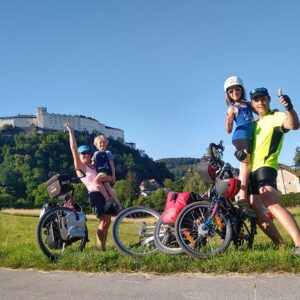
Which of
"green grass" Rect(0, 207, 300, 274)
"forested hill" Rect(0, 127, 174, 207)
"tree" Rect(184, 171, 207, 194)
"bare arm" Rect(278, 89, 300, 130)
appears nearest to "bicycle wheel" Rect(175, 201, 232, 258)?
"green grass" Rect(0, 207, 300, 274)

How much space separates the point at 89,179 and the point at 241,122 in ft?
8.22

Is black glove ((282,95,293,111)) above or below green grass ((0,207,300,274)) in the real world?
above

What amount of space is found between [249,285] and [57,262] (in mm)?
2473

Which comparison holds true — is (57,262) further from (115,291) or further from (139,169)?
(139,169)

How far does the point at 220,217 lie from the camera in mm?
5676

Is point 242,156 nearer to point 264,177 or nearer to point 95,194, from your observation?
point 264,177

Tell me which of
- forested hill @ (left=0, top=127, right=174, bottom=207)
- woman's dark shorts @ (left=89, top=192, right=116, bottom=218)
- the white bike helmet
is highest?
forested hill @ (left=0, top=127, right=174, bottom=207)

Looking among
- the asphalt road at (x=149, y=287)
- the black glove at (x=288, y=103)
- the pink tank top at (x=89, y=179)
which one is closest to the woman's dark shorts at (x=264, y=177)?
the black glove at (x=288, y=103)

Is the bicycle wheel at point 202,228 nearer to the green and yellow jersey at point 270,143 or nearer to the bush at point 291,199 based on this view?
the green and yellow jersey at point 270,143

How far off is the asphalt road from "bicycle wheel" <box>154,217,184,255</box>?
0.84m

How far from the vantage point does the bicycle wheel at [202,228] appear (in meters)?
5.58

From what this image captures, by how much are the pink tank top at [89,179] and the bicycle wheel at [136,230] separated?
2.89 feet

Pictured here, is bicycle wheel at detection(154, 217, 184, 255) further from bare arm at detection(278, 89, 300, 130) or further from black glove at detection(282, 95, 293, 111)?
black glove at detection(282, 95, 293, 111)

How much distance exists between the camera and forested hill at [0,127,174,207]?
4820 inches
